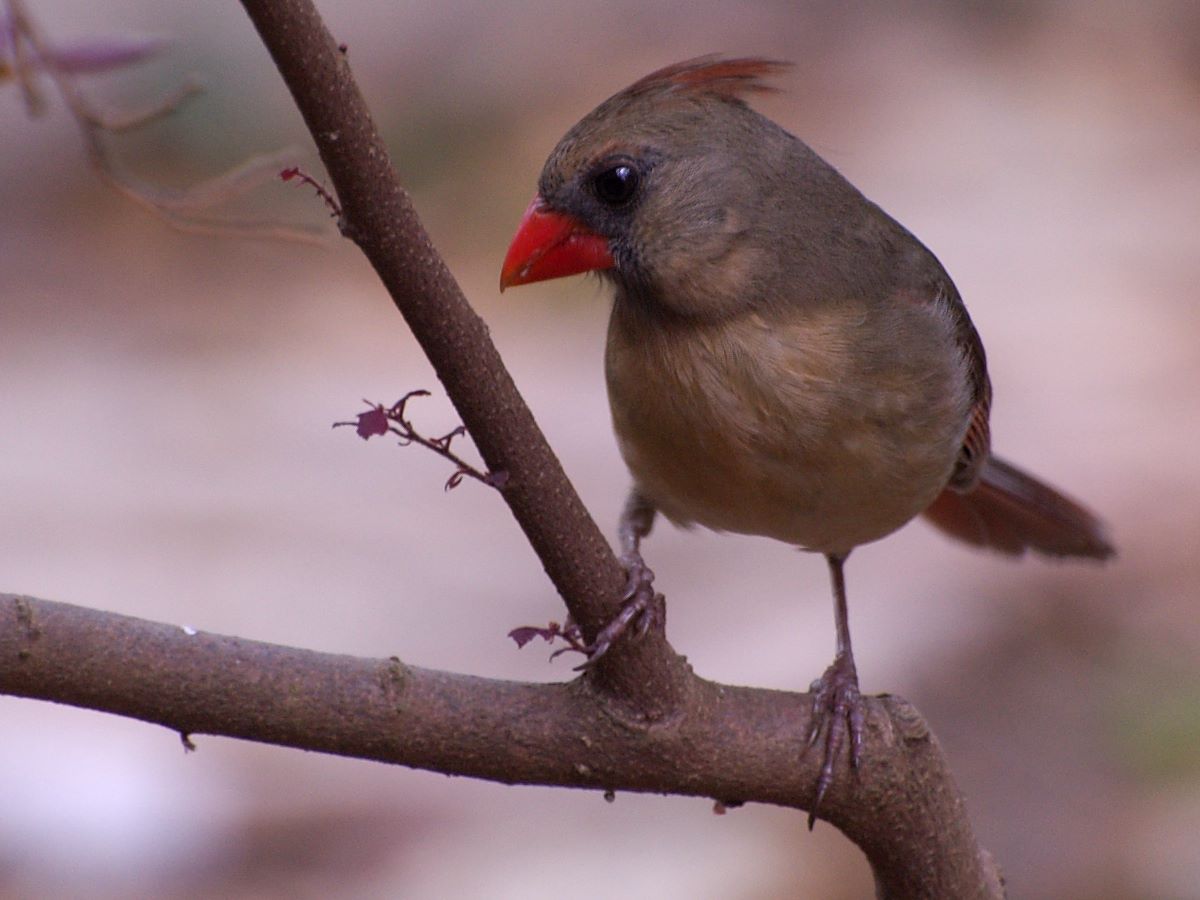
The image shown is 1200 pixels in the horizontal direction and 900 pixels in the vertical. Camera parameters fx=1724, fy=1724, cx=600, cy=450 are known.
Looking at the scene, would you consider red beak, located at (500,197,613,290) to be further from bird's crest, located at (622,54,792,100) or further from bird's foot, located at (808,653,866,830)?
bird's foot, located at (808,653,866,830)

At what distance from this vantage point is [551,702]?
2.07 metres

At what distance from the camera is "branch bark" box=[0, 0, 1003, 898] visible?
1.59m

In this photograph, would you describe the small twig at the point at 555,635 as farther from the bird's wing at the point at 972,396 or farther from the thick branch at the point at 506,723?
the bird's wing at the point at 972,396

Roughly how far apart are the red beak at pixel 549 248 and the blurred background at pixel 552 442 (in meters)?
0.43

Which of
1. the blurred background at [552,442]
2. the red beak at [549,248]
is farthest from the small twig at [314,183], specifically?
the blurred background at [552,442]

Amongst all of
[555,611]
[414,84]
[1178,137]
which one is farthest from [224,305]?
[1178,137]

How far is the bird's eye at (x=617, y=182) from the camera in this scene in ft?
8.56

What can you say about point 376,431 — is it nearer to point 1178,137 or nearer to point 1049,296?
point 1049,296

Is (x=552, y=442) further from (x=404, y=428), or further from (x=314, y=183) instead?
(x=314, y=183)

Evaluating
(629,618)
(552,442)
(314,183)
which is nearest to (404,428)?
(314,183)

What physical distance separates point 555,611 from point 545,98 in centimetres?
372

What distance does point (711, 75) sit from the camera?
105 inches

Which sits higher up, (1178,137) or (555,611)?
(1178,137)

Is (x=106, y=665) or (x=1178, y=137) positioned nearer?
(x=106, y=665)
